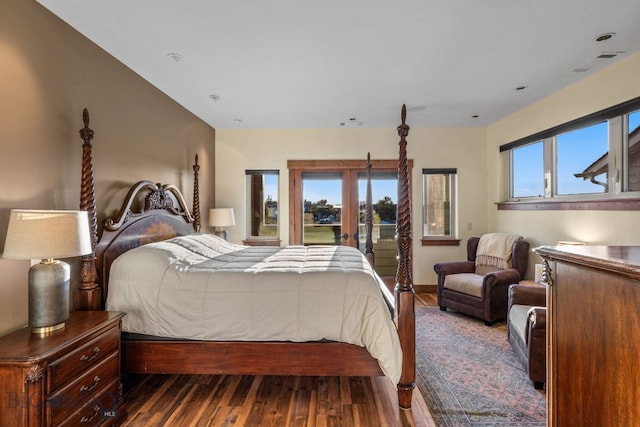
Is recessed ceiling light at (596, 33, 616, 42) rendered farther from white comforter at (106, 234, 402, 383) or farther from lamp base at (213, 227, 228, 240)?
lamp base at (213, 227, 228, 240)

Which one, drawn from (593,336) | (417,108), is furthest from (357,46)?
(593,336)

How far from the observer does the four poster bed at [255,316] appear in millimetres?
2074

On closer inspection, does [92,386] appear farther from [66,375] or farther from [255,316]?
[255,316]

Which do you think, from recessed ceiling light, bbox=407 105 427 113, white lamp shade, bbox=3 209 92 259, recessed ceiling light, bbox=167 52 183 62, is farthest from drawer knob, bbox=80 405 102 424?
recessed ceiling light, bbox=407 105 427 113

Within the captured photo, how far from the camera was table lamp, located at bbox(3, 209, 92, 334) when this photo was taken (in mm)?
1526

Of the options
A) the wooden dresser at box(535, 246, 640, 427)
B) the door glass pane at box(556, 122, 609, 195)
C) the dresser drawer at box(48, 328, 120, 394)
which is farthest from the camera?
the door glass pane at box(556, 122, 609, 195)

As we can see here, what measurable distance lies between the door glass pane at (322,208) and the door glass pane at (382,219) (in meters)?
0.37

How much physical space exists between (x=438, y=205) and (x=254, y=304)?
394cm

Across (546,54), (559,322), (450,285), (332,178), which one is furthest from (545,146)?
(559,322)

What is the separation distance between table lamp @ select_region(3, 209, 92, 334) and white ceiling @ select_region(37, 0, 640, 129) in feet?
4.74

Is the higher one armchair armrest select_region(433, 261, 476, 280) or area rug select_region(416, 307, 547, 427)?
armchair armrest select_region(433, 261, 476, 280)

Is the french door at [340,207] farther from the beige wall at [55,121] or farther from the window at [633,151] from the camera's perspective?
the window at [633,151]

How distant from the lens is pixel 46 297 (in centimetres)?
162

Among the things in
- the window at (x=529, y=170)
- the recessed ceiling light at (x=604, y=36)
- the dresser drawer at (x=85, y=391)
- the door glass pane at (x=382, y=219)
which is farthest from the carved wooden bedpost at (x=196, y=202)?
the window at (x=529, y=170)
